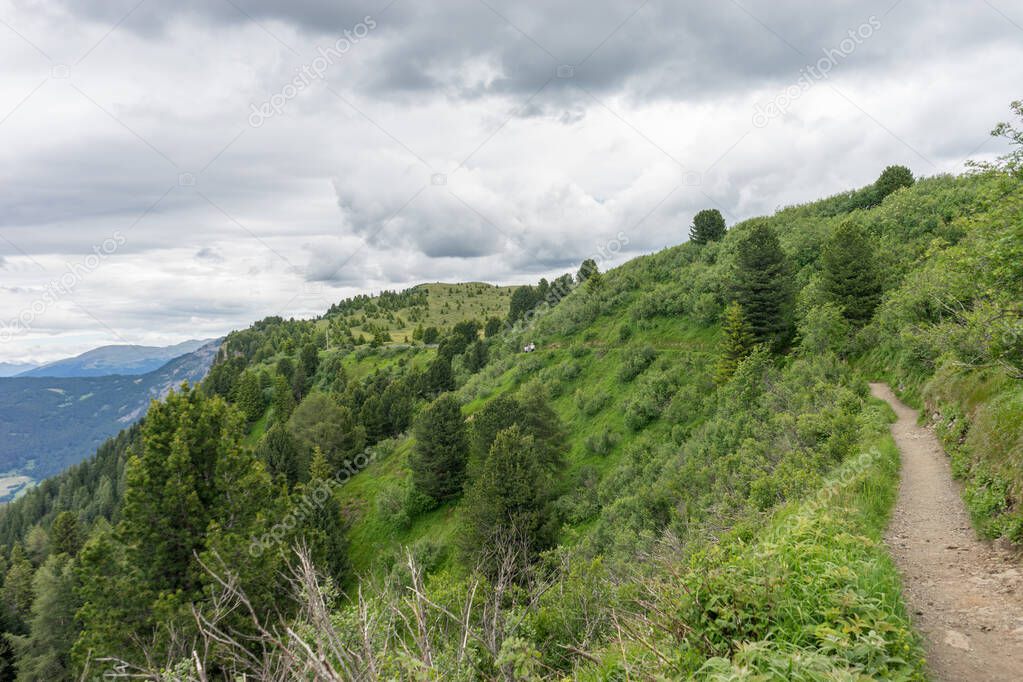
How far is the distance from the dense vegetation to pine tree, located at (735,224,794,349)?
0.22 m

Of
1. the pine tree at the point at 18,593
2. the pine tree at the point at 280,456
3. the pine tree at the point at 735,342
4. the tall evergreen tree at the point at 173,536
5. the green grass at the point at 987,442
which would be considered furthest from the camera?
the pine tree at the point at 18,593

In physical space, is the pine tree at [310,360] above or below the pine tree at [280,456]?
above

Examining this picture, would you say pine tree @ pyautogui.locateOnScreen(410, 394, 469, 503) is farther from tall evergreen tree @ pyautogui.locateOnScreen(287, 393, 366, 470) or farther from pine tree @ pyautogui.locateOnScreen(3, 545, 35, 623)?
pine tree @ pyautogui.locateOnScreen(3, 545, 35, 623)

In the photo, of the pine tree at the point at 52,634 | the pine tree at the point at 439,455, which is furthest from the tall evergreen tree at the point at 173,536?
the pine tree at the point at 52,634

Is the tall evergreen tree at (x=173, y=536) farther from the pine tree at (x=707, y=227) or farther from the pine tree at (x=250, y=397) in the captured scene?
the pine tree at (x=250, y=397)

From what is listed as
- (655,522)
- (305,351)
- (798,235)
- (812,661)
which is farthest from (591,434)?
(305,351)

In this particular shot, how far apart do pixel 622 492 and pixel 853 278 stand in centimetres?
2037

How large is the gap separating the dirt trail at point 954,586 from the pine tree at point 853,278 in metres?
23.6

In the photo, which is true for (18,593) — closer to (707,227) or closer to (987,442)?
(987,442)

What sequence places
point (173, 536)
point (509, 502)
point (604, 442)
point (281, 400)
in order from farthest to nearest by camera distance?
point (281, 400) < point (604, 442) < point (509, 502) < point (173, 536)

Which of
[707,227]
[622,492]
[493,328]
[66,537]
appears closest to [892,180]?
[707,227]

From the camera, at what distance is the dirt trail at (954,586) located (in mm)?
5672

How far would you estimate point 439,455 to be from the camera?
48531 mm

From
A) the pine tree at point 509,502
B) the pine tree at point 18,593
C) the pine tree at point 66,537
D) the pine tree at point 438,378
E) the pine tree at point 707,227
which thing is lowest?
the pine tree at point 18,593
